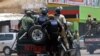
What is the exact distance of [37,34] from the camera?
13.6 m

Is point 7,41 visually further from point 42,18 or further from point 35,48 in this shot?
point 35,48

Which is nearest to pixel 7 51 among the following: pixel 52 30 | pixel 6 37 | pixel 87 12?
pixel 6 37

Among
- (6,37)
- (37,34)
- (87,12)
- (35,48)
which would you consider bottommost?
(87,12)

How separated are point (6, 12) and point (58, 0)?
23.0 ft

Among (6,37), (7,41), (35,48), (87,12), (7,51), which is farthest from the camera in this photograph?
(87,12)

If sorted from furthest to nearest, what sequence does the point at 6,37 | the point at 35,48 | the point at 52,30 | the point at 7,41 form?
1. the point at 6,37
2. the point at 7,41
3. the point at 35,48
4. the point at 52,30

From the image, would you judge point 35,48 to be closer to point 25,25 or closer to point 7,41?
point 25,25

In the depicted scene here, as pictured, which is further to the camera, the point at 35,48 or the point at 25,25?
the point at 25,25

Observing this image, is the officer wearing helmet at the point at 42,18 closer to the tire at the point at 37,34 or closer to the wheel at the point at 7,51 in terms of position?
the tire at the point at 37,34

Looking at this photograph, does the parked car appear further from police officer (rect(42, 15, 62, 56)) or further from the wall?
the wall

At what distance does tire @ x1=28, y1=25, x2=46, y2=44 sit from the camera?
44.2 feet

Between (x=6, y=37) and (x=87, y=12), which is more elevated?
(x=6, y=37)

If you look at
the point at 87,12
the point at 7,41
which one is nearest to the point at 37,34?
the point at 7,41

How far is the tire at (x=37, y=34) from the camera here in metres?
13.5
